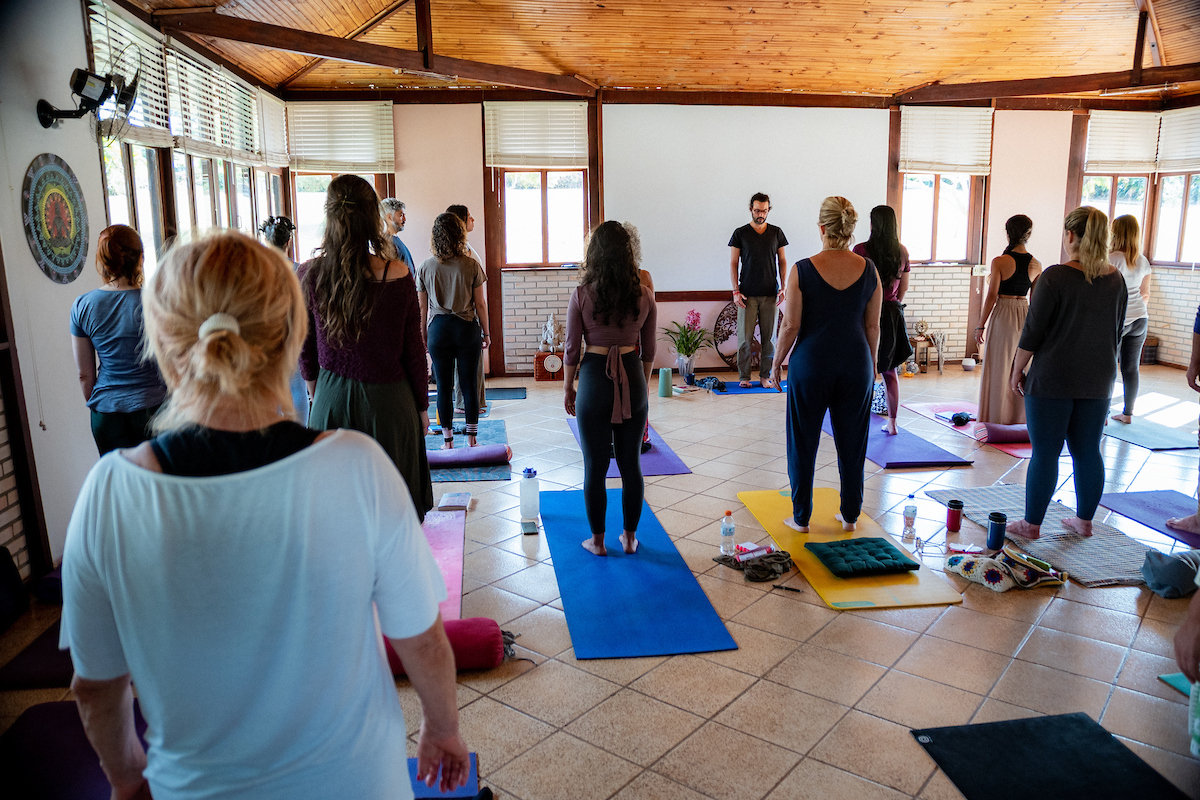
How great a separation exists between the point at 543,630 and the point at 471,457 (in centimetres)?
256

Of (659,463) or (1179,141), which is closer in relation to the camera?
(659,463)

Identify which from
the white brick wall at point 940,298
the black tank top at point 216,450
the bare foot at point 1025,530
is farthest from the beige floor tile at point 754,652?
the white brick wall at point 940,298

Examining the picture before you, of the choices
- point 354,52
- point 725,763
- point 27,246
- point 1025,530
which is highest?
point 354,52

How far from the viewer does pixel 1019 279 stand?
627 centimetres

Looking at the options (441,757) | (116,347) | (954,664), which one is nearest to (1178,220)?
(954,664)

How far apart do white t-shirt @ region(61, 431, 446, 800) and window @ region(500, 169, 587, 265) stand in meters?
8.37

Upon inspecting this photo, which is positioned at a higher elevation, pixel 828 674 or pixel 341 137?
pixel 341 137

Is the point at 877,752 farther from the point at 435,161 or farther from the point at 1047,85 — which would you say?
the point at 1047,85

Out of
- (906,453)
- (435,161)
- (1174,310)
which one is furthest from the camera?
(1174,310)

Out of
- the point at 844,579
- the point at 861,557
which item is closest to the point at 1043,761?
the point at 844,579

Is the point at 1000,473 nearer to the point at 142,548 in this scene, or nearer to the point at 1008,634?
the point at 1008,634

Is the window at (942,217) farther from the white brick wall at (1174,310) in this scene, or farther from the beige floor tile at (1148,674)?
the beige floor tile at (1148,674)

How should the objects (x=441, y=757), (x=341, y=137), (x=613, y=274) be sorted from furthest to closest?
1. (x=341, y=137)
2. (x=613, y=274)
3. (x=441, y=757)

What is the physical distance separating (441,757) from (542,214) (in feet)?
27.6
